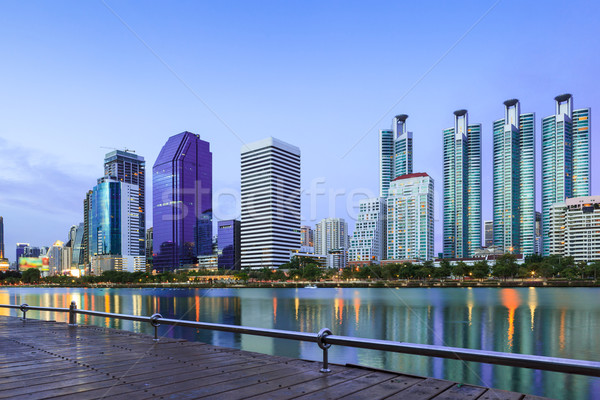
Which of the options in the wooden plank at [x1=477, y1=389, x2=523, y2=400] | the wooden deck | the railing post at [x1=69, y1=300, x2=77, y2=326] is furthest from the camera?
the railing post at [x1=69, y1=300, x2=77, y2=326]

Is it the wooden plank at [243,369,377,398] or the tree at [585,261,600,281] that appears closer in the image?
the wooden plank at [243,369,377,398]

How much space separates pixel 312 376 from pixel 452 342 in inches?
1717

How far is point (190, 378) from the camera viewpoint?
24.3 ft

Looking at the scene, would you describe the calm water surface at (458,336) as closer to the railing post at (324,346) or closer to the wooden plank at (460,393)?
the wooden plank at (460,393)

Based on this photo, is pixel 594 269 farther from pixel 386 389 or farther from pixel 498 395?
pixel 386 389

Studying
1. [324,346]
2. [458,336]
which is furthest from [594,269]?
[324,346]

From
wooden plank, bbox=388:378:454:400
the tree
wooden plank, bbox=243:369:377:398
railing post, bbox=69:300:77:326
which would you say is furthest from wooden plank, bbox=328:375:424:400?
the tree

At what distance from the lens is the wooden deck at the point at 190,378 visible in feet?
20.8

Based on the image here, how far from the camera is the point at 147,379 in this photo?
7426 mm

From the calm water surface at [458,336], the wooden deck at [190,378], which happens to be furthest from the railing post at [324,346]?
the calm water surface at [458,336]

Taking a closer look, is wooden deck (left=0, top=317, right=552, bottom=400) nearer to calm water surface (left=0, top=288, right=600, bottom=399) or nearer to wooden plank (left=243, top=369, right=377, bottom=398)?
wooden plank (left=243, top=369, right=377, bottom=398)

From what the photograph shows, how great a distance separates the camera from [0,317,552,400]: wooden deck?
6340 millimetres

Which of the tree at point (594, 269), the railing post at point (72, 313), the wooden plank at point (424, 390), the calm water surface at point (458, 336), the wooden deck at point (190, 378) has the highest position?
the wooden plank at point (424, 390)

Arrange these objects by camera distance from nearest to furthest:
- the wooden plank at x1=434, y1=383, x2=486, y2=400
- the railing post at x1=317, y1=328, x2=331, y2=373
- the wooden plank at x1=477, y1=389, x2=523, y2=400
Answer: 1. the wooden plank at x1=477, y1=389, x2=523, y2=400
2. the wooden plank at x1=434, y1=383, x2=486, y2=400
3. the railing post at x1=317, y1=328, x2=331, y2=373
